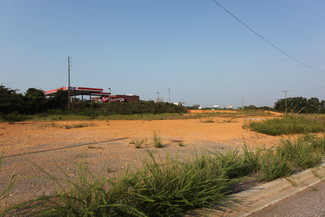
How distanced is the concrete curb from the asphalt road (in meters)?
0.09

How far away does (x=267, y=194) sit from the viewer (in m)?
4.24

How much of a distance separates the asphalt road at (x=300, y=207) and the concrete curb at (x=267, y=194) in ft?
0.30

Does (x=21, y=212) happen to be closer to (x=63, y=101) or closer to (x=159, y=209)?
(x=159, y=209)

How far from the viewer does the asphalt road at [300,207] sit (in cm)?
351

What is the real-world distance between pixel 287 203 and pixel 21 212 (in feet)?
12.5

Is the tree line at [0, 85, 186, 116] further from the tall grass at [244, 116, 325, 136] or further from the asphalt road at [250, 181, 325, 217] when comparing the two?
the asphalt road at [250, 181, 325, 217]

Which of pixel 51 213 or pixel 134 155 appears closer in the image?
pixel 51 213

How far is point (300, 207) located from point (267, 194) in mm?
552

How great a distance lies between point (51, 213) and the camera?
2695mm

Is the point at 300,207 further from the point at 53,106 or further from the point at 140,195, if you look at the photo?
the point at 53,106

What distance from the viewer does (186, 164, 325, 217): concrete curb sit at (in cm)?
339

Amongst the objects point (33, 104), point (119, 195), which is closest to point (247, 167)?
point (119, 195)

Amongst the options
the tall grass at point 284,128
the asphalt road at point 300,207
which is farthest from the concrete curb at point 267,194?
the tall grass at point 284,128

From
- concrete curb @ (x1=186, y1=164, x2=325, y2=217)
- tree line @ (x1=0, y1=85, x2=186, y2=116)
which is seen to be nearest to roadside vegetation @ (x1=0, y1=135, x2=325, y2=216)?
concrete curb @ (x1=186, y1=164, x2=325, y2=217)
